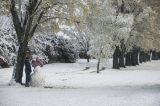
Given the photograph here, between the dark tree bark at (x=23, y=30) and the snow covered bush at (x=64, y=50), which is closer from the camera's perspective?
the dark tree bark at (x=23, y=30)

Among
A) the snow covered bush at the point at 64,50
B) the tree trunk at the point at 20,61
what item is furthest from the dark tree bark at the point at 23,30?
the snow covered bush at the point at 64,50

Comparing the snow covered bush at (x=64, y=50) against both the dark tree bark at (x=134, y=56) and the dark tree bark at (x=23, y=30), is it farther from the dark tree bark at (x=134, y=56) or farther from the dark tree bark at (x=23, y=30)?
the dark tree bark at (x=23, y=30)

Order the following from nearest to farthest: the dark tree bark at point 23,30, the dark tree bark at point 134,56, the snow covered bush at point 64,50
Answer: the dark tree bark at point 23,30, the snow covered bush at point 64,50, the dark tree bark at point 134,56

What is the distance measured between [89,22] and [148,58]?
188 ft

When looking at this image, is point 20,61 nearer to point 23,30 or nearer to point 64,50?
point 23,30

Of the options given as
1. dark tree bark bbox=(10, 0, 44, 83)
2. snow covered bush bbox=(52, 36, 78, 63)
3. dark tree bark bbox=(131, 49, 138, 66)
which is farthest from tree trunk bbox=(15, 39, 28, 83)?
dark tree bark bbox=(131, 49, 138, 66)

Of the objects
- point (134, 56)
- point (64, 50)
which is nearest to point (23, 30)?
point (64, 50)

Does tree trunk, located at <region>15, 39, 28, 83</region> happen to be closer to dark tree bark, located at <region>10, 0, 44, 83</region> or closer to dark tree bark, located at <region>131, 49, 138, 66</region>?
dark tree bark, located at <region>10, 0, 44, 83</region>

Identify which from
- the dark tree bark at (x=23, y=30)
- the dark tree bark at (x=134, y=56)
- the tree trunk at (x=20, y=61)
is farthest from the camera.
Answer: the dark tree bark at (x=134, y=56)

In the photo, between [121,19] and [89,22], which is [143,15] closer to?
[121,19]

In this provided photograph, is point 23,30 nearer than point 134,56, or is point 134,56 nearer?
point 23,30

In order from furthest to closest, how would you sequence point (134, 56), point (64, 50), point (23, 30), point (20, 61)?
point (134, 56) → point (64, 50) → point (23, 30) → point (20, 61)

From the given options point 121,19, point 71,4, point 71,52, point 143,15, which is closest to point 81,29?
point 71,4

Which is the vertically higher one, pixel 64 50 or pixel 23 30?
pixel 23 30
